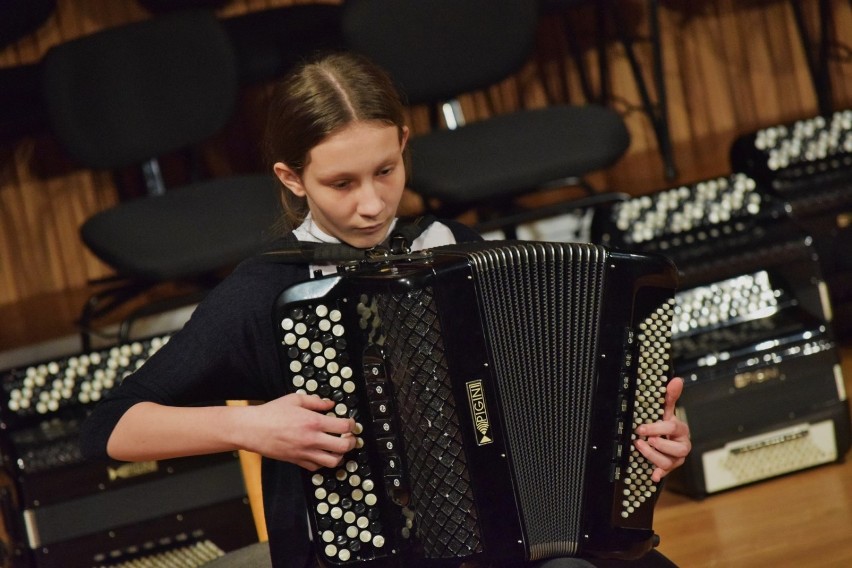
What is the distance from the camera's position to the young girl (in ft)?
5.19

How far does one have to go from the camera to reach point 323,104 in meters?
1.64

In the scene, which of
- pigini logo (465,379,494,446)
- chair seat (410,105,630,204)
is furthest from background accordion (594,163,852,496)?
pigini logo (465,379,494,446)

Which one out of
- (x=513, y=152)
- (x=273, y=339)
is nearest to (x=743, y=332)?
(x=513, y=152)

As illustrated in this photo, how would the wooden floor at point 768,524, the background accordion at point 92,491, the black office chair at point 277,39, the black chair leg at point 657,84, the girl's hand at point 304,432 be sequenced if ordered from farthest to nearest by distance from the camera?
the black chair leg at point 657,84 → the black office chair at point 277,39 → the background accordion at point 92,491 → the wooden floor at point 768,524 → the girl's hand at point 304,432

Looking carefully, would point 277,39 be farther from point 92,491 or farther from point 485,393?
point 485,393

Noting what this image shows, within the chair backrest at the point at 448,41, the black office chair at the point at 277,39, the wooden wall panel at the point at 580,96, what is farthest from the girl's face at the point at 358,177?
the wooden wall panel at the point at 580,96

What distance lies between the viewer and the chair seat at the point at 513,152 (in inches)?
126

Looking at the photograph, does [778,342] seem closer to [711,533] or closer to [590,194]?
[711,533]

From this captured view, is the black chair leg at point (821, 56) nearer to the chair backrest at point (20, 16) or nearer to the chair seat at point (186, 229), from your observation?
the chair seat at point (186, 229)

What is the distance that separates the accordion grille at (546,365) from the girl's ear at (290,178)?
0.32 meters

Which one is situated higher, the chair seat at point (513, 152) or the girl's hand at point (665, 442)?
the chair seat at point (513, 152)

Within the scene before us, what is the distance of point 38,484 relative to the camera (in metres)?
2.67

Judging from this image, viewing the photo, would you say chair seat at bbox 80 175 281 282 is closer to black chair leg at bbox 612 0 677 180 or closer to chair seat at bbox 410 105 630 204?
chair seat at bbox 410 105 630 204

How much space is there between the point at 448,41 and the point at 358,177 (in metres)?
2.12
